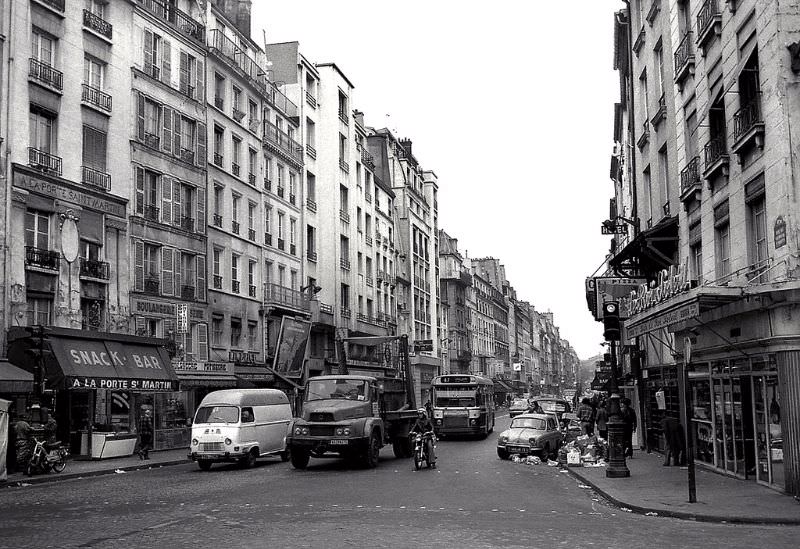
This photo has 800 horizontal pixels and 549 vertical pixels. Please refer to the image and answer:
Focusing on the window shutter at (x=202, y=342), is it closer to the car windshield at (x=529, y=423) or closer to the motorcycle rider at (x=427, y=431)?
the car windshield at (x=529, y=423)

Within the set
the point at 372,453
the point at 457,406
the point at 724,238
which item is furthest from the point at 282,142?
the point at 724,238

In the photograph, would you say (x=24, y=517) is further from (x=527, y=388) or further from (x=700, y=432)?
(x=527, y=388)

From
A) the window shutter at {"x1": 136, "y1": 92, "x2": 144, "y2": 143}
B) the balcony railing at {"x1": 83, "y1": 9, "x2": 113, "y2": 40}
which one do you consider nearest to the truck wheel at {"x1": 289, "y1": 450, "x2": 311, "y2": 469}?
the window shutter at {"x1": 136, "y1": 92, "x2": 144, "y2": 143}

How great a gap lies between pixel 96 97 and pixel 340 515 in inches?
885

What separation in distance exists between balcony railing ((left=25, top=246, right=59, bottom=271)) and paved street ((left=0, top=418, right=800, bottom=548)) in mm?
8668

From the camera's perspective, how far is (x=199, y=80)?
3841 cm

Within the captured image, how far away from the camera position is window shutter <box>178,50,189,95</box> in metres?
36.8

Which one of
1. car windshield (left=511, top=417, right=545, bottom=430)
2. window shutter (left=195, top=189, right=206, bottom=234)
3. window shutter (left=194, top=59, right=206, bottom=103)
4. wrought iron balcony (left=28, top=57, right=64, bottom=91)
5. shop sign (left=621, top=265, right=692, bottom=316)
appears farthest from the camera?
window shutter (left=194, top=59, right=206, bottom=103)

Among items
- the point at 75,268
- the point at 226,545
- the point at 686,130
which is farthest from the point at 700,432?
the point at 75,268

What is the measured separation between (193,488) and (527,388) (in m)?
120

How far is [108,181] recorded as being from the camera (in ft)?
103

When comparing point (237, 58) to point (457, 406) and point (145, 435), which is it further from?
point (145, 435)

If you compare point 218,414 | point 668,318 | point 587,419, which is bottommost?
point 587,419

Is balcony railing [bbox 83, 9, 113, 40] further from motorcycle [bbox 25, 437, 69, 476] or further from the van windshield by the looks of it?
motorcycle [bbox 25, 437, 69, 476]
